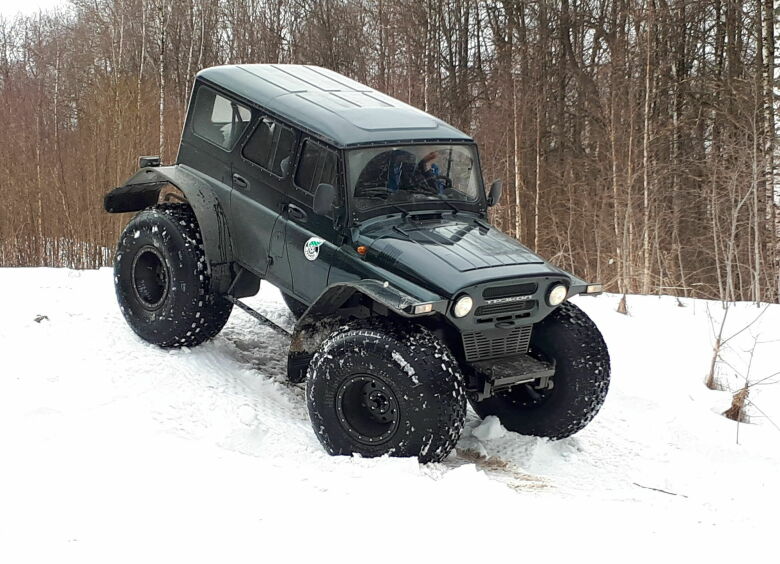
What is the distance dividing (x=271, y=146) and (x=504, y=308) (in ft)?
7.74

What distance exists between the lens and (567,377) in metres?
6.39

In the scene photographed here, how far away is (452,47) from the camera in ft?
98.4

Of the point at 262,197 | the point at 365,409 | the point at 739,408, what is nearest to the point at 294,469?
the point at 365,409

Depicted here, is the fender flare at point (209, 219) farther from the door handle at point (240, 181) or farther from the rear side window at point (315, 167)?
the rear side window at point (315, 167)

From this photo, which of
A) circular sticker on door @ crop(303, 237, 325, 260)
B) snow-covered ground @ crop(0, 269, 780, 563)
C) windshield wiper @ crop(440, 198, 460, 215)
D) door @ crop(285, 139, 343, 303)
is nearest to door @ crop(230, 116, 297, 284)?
door @ crop(285, 139, 343, 303)

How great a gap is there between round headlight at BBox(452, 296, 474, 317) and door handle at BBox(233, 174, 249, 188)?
2354 millimetres

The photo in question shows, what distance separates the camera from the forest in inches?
628

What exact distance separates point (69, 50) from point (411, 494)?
39.0 m

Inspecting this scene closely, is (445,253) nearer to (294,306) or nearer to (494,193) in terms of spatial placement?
(494,193)

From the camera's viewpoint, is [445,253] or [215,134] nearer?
[445,253]

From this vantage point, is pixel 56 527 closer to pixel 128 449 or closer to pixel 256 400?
pixel 128 449

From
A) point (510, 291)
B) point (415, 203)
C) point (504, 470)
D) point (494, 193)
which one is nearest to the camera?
point (510, 291)

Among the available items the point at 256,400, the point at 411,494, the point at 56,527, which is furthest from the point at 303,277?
the point at 56,527

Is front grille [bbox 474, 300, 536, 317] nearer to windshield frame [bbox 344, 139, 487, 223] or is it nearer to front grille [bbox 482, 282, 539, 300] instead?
front grille [bbox 482, 282, 539, 300]
